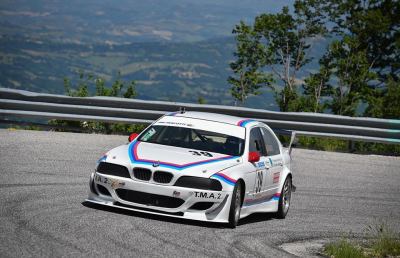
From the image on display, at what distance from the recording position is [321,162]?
17703mm

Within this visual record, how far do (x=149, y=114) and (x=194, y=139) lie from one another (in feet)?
27.4

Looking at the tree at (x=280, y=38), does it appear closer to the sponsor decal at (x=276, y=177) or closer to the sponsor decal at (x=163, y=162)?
the sponsor decal at (x=276, y=177)

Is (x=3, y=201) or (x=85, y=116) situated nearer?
(x=3, y=201)

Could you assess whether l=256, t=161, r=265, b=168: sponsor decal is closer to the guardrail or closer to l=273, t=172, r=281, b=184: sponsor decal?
l=273, t=172, r=281, b=184: sponsor decal

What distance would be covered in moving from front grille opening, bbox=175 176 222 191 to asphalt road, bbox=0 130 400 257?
1.47 feet

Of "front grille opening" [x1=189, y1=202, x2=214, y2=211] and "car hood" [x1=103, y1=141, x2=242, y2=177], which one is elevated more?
"car hood" [x1=103, y1=141, x2=242, y2=177]

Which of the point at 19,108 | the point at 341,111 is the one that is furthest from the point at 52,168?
the point at 341,111

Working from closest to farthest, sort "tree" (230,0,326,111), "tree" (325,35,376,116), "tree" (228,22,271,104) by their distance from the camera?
"tree" (325,35,376,116) → "tree" (230,0,326,111) → "tree" (228,22,271,104)

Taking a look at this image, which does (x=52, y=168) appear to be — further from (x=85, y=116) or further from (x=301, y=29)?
(x=301, y=29)

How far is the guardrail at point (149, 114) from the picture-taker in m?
18.7

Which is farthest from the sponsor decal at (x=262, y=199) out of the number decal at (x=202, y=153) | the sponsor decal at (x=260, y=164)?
the number decal at (x=202, y=153)

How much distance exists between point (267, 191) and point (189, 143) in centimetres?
121

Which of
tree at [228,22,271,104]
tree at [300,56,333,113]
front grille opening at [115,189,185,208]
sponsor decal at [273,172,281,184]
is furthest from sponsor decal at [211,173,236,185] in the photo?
tree at [228,22,271,104]

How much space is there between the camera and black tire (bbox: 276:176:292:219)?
11.5 meters
